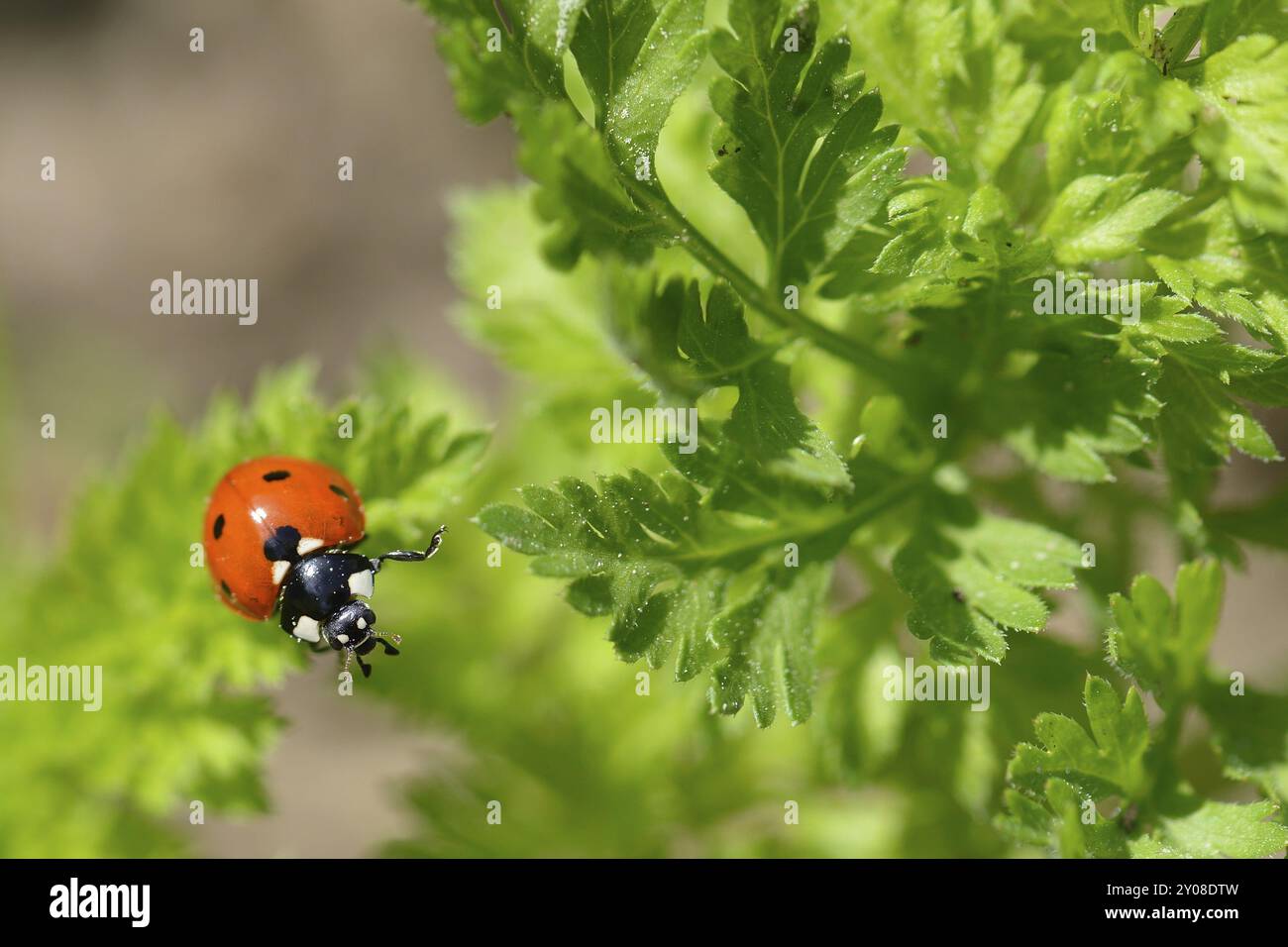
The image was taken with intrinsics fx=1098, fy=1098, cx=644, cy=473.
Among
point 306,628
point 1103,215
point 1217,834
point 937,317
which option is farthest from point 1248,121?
point 306,628

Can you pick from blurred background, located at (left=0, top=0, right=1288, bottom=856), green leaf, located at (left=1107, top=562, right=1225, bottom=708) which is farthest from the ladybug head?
blurred background, located at (left=0, top=0, right=1288, bottom=856)

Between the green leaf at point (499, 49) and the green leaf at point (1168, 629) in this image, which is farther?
the green leaf at point (1168, 629)

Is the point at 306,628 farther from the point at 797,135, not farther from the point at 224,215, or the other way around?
the point at 224,215

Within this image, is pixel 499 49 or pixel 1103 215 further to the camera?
pixel 1103 215

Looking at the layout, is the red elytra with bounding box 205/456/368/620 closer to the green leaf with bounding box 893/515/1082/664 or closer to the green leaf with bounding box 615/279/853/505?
the green leaf with bounding box 615/279/853/505

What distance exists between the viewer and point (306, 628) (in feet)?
7.79

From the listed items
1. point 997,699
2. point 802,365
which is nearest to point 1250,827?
point 997,699

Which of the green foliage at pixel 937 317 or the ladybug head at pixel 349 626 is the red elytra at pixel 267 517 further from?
the green foliage at pixel 937 317

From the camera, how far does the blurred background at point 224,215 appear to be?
515cm

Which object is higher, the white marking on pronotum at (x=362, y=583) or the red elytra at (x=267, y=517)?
the red elytra at (x=267, y=517)

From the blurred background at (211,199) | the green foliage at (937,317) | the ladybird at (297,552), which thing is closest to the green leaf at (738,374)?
the green foliage at (937,317)

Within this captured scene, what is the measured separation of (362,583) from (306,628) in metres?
0.15
